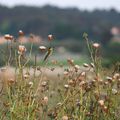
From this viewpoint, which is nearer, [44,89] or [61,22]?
[44,89]

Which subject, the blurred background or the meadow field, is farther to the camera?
the blurred background

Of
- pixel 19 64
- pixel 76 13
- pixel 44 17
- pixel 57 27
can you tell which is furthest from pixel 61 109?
pixel 76 13

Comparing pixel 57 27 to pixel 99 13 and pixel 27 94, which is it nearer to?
pixel 99 13

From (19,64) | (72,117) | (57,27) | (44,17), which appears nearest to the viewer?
(19,64)

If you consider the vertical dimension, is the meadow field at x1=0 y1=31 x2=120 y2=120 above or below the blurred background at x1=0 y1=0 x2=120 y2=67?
above

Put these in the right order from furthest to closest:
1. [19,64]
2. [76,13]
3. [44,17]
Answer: [76,13], [44,17], [19,64]

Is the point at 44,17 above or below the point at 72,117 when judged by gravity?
below

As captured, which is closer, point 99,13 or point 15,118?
point 15,118

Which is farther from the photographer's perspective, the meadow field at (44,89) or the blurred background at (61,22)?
the blurred background at (61,22)

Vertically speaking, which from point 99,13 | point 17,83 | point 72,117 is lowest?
point 99,13

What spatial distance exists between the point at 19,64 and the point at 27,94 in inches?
10.9

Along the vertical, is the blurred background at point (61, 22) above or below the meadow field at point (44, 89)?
below

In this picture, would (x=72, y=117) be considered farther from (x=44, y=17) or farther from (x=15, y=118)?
(x=44, y=17)

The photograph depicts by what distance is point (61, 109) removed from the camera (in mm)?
4957
